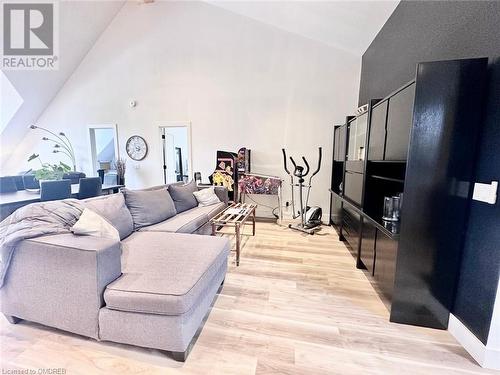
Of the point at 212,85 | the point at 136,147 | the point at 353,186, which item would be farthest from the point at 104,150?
the point at 353,186

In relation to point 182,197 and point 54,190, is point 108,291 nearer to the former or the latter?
point 182,197

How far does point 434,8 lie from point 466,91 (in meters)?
1.21

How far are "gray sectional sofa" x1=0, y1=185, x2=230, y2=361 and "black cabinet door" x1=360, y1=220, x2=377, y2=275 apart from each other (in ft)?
5.47

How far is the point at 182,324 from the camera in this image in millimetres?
1431

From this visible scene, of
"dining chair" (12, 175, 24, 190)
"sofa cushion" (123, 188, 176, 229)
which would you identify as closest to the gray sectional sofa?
"sofa cushion" (123, 188, 176, 229)

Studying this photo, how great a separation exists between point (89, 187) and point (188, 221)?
6.17 ft

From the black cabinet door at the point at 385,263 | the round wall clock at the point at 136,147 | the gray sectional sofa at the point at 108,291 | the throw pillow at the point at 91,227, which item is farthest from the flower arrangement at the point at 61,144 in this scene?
→ the black cabinet door at the point at 385,263

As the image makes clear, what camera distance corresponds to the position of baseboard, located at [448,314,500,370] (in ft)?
4.85

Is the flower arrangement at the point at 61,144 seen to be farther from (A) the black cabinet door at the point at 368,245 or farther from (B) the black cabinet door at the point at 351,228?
(A) the black cabinet door at the point at 368,245

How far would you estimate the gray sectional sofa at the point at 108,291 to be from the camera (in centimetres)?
144

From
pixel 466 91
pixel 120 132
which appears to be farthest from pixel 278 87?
pixel 120 132

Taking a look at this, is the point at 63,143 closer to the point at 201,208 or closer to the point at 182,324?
the point at 201,208

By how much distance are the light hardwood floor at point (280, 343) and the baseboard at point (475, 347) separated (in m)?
0.05

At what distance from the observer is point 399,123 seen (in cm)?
200
